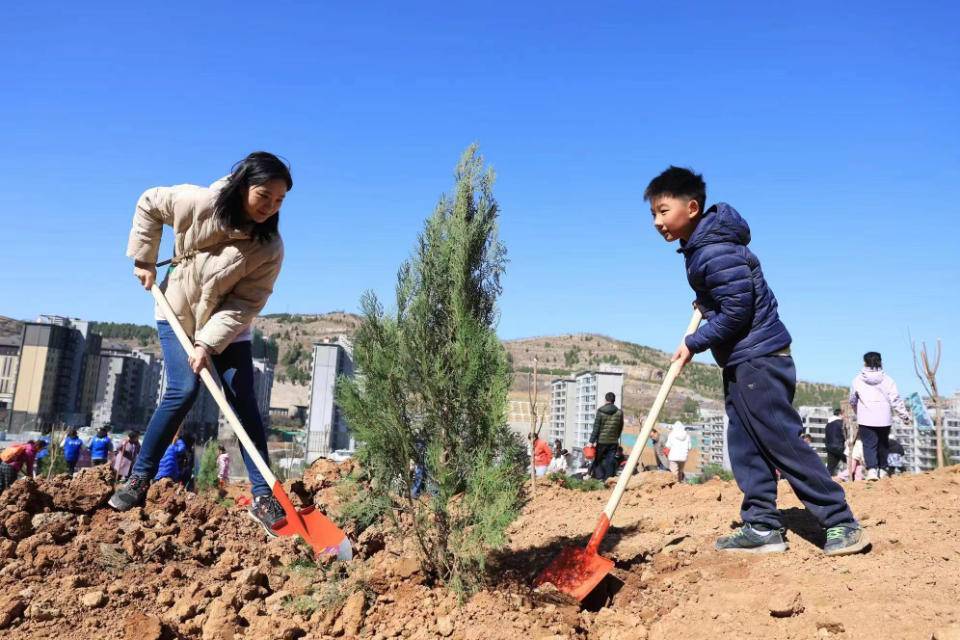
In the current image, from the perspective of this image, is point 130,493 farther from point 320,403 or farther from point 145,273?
point 320,403

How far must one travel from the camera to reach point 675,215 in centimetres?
345

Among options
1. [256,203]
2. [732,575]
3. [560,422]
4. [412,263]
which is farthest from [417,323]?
[560,422]

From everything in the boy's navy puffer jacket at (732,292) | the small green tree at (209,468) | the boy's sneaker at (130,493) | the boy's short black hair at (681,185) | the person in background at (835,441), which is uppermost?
the boy's short black hair at (681,185)

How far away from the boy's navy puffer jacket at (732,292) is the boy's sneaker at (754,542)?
901 mm

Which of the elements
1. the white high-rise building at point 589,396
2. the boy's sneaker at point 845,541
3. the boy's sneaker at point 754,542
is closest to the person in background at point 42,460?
the boy's sneaker at point 754,542

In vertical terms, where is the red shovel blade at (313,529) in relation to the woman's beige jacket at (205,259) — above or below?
below

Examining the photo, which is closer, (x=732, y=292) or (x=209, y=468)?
(x=732, y=292)

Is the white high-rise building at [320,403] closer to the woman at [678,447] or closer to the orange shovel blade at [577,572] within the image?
the woman at [678,447]

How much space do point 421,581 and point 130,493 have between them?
2068 millimetres

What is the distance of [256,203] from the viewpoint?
3643 mm

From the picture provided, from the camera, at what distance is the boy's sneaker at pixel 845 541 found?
321 cm

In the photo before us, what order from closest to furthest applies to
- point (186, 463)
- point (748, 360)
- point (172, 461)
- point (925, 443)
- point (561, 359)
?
point (748, 360)
point (172, 461)
point (186, 463)
point (925, 443)
point (561, 359)

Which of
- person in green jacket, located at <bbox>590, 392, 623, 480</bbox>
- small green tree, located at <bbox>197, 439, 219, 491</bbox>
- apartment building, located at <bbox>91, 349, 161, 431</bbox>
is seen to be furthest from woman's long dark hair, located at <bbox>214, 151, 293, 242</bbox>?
apartment building, located at <bbox>91, 349, 161, 431</bbox>

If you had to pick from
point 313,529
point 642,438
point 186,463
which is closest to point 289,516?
point 313,529
